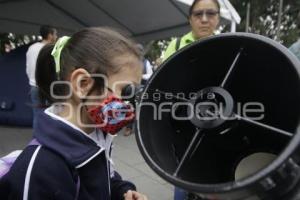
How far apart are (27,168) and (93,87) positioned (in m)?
0.35

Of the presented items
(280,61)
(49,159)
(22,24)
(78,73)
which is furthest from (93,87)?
(22,24)

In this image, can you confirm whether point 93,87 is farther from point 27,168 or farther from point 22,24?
point 22,24

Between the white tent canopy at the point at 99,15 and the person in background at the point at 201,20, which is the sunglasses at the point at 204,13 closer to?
the person in background at the point at 201,20

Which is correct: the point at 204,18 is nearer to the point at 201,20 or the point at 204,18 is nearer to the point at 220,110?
the point at 201,20

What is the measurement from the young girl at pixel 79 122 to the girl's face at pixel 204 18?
1.35 meters

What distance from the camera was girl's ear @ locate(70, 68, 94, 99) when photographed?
1368 mm

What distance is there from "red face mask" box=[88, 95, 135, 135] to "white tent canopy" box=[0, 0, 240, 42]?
5.85 metres

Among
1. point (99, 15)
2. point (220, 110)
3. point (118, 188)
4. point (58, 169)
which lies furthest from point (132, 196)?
point (99, 15)

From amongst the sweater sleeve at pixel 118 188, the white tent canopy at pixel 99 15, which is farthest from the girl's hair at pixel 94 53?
the white tent canopy at pixel 99 15

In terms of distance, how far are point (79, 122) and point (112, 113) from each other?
0.44 feet

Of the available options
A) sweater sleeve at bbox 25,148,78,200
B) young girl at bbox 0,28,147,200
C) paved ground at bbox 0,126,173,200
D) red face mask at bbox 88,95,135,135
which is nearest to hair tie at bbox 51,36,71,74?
young girl at bbox 0,28,147,200

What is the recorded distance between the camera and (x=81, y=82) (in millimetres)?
1378

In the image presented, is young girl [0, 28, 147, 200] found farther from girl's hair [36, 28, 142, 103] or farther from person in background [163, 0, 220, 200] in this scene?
person in background [163, 0, 220, 200]

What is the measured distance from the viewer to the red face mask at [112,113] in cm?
138
